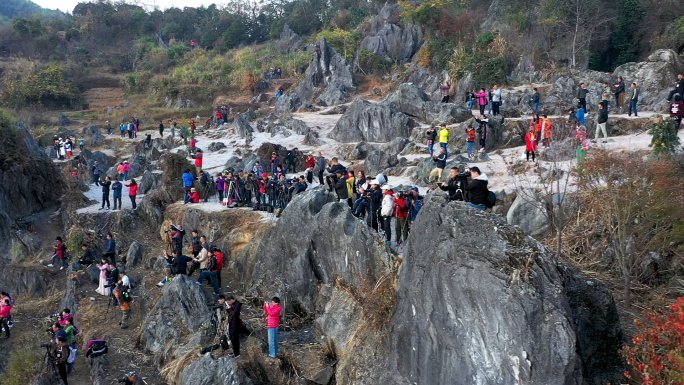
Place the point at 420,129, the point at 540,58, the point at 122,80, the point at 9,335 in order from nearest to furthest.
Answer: the point at 9,335 → the point at 420,129 → the point at 540,58 → the point at 122,80

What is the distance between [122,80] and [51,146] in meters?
21.1

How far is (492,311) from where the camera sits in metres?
8.20

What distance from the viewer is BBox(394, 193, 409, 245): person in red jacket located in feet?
42.1

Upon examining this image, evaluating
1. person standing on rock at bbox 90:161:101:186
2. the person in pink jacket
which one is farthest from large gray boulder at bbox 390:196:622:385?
person standing on rock at bbox 90:161:101:186

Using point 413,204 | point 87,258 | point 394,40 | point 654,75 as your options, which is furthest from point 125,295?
point 394,40

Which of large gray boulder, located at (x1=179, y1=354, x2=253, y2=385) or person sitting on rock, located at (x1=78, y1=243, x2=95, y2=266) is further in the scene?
person sitting on rock, located at (x1=78, y1=243, x2=95, y2=266)

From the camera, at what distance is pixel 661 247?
11328mm

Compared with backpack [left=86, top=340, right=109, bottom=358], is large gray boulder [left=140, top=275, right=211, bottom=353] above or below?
above

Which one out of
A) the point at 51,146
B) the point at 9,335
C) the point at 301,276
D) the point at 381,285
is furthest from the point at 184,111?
the point at 381,285

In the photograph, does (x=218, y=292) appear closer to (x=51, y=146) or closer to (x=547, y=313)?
(x=547, y=313)

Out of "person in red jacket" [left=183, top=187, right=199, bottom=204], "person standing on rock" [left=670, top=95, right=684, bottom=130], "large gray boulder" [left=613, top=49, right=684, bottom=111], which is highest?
"large gray boulder" [left=613, top=49, right=684, bottom=111]

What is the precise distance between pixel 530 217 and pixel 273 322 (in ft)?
22.2

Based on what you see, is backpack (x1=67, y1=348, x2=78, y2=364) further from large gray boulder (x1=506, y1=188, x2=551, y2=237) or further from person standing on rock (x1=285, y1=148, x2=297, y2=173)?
person standing on rock (x1=285, y1=148, x2=297, y2=173)

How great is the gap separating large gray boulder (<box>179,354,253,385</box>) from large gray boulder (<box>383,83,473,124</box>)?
746 inches
